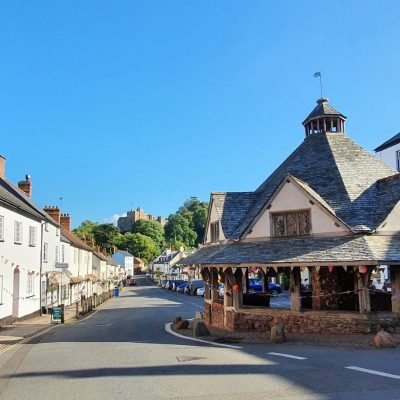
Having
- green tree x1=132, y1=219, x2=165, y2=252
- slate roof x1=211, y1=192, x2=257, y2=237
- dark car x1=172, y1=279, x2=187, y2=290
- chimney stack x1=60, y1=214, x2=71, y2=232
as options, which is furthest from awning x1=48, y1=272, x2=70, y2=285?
green tree x1=132, y1=219, x2=165, y2=252

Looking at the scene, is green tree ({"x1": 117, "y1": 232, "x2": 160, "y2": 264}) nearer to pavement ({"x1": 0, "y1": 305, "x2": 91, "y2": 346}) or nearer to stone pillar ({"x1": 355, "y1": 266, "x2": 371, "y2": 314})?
pavement ({"x1": 0, "y1": 305, "x2": 91, "y2": 346})

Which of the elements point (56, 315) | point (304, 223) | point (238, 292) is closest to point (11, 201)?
point (56, 315)

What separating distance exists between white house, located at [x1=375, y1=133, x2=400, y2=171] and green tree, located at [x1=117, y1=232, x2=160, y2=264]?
369 ft

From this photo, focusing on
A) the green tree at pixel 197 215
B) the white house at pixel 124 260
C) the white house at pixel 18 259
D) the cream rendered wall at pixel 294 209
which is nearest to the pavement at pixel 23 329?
the white house at pixel 18 259

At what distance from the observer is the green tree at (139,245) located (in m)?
145

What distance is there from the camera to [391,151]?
35.7m

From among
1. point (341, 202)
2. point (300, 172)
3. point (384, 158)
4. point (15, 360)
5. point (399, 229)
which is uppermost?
point (384, 158)

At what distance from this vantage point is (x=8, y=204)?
74.9 ft

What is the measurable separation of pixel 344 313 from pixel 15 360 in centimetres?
1104

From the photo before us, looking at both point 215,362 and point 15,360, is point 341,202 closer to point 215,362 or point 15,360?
point 215,362

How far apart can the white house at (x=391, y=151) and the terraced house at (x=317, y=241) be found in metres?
13.7

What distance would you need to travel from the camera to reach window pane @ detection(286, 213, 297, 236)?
743 inches

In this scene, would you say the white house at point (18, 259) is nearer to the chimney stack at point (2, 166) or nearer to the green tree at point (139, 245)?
the chimney stack at point (2, 166)

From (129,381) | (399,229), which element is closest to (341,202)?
(399,229)
